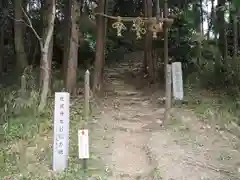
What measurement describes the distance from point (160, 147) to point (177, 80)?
258 centimetres

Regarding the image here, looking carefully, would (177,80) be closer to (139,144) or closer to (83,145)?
(139,144)

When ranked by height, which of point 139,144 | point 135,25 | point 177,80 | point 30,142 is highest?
point 135,25

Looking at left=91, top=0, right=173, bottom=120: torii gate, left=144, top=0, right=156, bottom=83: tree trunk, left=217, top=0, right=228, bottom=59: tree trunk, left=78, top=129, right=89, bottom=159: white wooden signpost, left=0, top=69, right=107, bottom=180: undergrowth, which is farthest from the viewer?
left=217, top=0, right=228, bottom=59: tree trunk

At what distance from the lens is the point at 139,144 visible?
749 centimetres

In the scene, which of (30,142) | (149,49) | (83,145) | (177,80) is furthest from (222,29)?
(83,145)

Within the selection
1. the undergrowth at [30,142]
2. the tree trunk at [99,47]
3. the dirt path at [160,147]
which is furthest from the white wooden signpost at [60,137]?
the tree trunk at [99,47]

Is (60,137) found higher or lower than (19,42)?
lower

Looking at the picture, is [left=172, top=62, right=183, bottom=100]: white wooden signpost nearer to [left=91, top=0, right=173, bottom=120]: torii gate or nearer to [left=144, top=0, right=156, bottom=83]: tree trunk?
[left=91, top=0, right=173, bottom=120]: torii gate

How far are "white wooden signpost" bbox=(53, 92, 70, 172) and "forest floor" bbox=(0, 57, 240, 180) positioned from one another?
16cm

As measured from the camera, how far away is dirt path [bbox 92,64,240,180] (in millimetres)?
6352

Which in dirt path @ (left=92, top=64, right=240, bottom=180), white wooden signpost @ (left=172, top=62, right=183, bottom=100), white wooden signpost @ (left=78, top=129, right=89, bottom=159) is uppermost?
white wooden signpost @ (left=172, top=62, right=183, bottom=100)

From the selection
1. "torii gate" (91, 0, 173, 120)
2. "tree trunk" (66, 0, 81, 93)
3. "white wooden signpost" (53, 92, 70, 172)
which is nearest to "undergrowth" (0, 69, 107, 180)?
"white wooden signpost" (53, 92, 70, 172)

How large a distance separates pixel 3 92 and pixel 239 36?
957cm

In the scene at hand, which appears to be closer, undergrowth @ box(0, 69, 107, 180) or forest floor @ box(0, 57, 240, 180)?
undergrowth @ box(0, 69, 107, 180)
